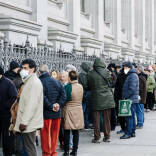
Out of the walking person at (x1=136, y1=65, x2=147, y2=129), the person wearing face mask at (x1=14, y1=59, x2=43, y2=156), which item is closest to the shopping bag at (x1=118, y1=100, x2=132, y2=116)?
the walking person at (x1=136, y1=65, x2=147, y2=129)

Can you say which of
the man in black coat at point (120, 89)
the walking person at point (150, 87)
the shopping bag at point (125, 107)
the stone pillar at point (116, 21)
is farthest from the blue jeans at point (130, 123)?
the stone pillar at point (116, 21)

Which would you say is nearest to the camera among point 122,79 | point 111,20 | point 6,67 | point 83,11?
point 6,67

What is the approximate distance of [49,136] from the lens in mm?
7684

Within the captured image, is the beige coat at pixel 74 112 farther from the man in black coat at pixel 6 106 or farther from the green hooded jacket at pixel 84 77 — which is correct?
the green hooded jacket at pixel 84 77

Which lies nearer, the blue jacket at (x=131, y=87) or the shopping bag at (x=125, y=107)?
the shopping bag at (x=125, y=107)

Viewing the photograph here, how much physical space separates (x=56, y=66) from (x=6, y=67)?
2.74 meters

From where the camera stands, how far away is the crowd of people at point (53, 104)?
257 inches

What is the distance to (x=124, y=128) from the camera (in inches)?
453

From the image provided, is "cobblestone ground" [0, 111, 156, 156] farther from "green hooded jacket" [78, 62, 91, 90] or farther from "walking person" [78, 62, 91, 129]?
"green hooded jacket" [78, 62, 91, 90]

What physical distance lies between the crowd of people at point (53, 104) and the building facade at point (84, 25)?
3.34 metres

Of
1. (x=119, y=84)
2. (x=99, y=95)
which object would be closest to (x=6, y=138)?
(x=99, y=95)

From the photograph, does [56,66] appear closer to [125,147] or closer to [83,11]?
[125,147]

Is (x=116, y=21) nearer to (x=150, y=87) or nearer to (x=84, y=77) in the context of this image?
(x=150, y=87)

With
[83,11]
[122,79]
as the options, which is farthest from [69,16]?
[122,79]
